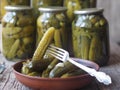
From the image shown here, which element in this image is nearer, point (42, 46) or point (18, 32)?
point (42, 46)

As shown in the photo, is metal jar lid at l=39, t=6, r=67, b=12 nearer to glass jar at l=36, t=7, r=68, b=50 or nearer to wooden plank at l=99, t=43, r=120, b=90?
glass jar at l=36, t=7, r=68, b=50

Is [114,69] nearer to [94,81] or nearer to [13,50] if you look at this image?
[94,81]

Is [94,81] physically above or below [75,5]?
Result: below

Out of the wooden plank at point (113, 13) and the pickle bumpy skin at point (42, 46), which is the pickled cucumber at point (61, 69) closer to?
the pickle bumpy skin at point (42, 46)

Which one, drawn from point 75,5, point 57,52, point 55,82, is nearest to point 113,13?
point 75,5

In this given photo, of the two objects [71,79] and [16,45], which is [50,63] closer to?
[71,79]

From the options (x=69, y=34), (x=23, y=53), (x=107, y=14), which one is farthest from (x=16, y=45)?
(x=107, y=14)

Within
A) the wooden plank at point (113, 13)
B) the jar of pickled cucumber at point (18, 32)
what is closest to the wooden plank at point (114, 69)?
the jar of pickled cucumber at point (18, 32)
